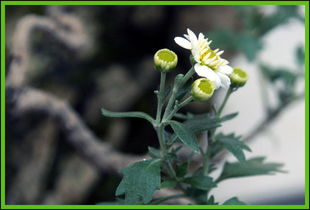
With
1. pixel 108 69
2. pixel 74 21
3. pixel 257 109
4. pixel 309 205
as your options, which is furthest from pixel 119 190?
pixel 257 109

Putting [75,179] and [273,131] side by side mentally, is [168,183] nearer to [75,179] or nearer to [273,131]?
[75,179]

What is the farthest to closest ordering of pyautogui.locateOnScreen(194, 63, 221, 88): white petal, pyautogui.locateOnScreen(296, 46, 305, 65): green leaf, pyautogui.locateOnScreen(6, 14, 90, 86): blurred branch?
pyautogui.locateOnScreen(296, 46, 305, 65): green leaf < pyautogui.locateOnScreen(6, 14, 90, 86): blurred branch < pyautogui.locateOnScreen(194, 63, 221, 88): white petal

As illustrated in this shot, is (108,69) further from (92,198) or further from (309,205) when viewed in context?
(309,205)

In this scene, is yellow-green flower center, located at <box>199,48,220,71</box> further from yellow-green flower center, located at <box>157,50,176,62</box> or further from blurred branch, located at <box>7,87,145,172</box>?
blurred branch, located at <box>7,87,145,172</box>

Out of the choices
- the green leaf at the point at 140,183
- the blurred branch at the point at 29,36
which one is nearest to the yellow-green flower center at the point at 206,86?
the green leaf at the point at 140,183

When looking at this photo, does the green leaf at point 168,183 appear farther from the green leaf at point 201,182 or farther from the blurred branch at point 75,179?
the blurred branch at point 75,179

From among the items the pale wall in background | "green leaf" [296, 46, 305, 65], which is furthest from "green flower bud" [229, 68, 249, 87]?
the pale wall in background

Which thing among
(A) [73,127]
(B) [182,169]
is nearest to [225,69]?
(B) [182,169]
